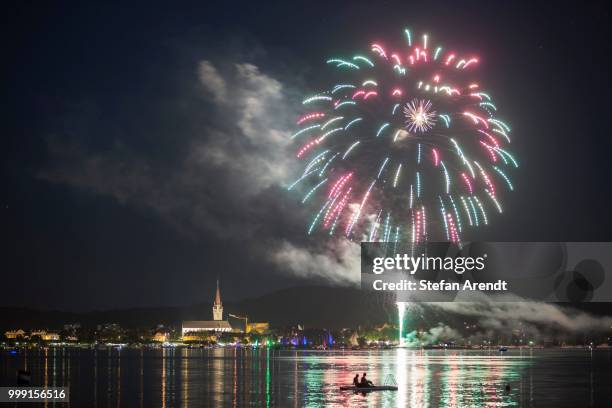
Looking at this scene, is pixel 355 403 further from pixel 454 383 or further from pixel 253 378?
pixel 253 378

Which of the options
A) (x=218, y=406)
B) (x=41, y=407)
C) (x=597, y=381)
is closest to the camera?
(x=41, y=407)

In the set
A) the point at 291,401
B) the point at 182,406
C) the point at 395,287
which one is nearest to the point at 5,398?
the point at 182,406

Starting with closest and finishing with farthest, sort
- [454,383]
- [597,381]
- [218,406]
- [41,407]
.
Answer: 1. [41,407]
2. [218,406]
3. [454,383]
4. [597,381]

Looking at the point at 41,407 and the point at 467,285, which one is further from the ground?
the point at 467,285

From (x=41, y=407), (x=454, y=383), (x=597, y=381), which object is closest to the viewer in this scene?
(x=41, y=407)

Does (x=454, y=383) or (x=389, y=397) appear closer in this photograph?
(x=389, y=397)

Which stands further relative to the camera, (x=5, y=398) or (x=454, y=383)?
(x=454, y=383)

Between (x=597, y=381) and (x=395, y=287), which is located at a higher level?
(x=395, y=287)

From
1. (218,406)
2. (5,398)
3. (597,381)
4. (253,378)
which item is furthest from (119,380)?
(597,381)

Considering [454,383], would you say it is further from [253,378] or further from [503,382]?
[253,378]
